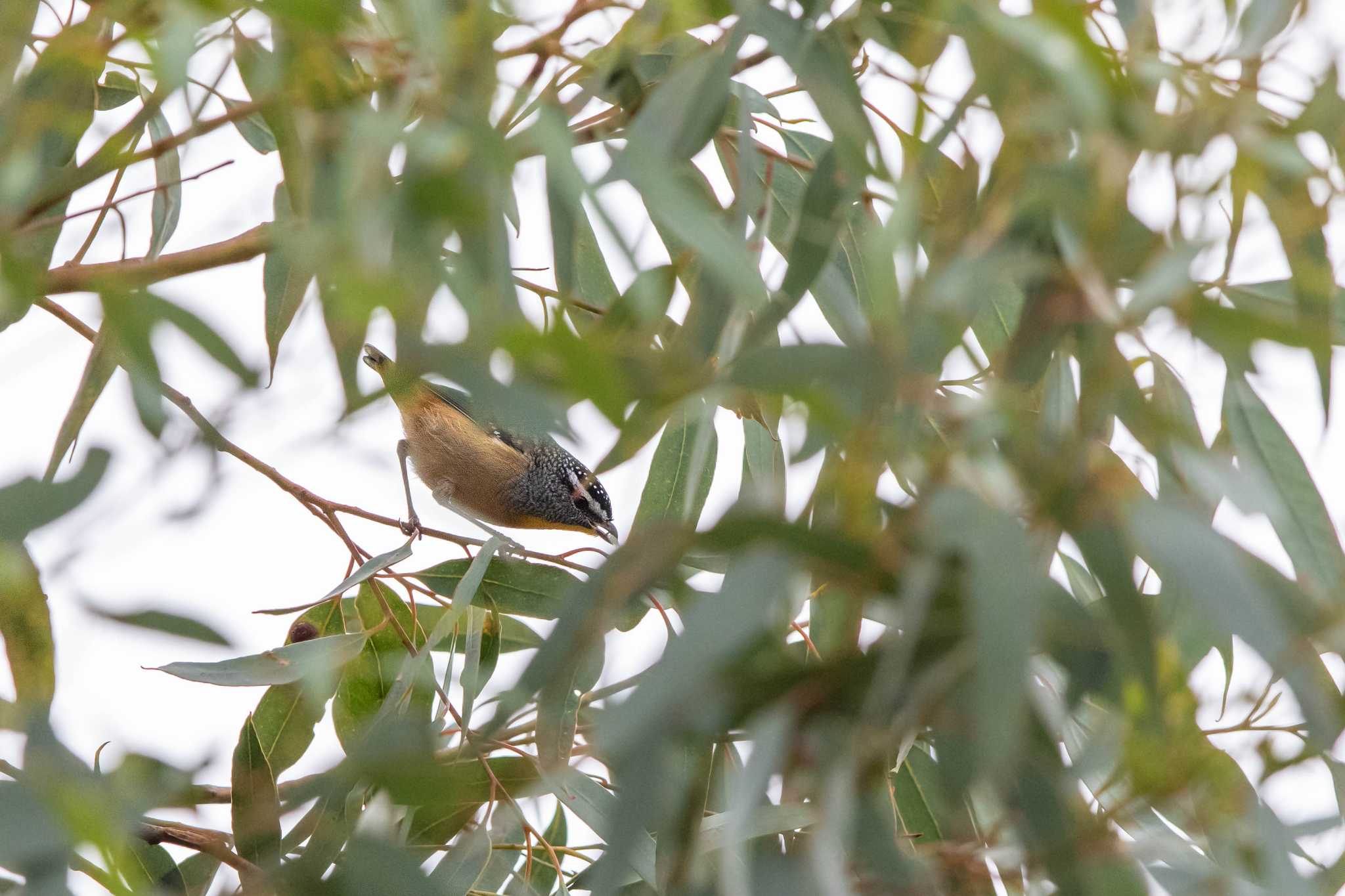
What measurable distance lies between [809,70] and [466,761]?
0.85 metres

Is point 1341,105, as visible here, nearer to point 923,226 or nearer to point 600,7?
point 923,226

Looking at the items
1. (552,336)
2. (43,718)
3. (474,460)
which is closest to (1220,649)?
(552,336)

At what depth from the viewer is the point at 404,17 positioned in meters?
1.14

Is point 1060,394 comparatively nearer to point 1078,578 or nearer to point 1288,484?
point 1288,484

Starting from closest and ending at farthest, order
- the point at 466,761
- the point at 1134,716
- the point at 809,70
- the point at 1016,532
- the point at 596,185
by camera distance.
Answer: the point at 1016,532, the point at 1134,716, the point at 596,185, the point at 809,70, the point at 466,761

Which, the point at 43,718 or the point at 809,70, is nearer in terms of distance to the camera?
the point at 43,718

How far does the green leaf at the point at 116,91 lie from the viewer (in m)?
2.08

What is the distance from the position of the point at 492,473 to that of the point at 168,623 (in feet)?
9.82

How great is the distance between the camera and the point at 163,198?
76.7 inches

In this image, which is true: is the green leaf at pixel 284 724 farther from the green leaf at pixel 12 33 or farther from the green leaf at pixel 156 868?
the green leaf at pixel 12 33

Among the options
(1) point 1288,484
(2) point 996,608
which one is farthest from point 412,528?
(2) point 996,608

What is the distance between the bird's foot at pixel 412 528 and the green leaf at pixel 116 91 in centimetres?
81

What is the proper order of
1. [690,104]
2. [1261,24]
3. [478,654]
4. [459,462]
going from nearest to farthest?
[1261,24]
[690,104]
[478,654]
[459,462]

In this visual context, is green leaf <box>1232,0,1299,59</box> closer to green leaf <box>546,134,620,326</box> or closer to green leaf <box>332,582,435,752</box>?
green leaf <box>546,134,620,326</box>
